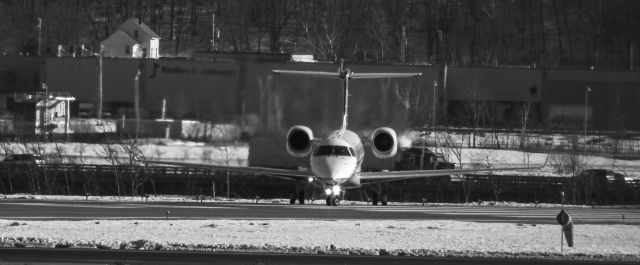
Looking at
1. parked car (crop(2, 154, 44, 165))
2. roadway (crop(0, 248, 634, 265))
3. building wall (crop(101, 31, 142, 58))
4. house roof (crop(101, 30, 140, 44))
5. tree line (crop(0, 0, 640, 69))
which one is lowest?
roadway (crop(0, 248, 634, 265))

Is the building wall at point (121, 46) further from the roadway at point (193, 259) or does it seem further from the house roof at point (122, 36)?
the roadway at point (193, 259)

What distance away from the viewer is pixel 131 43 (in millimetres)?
100062

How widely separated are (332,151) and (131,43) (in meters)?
58.2

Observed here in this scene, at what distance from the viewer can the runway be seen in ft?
123

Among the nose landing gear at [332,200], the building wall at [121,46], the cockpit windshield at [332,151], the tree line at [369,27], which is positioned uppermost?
the tree line at [369,27]

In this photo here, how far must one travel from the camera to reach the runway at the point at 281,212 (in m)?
37.5

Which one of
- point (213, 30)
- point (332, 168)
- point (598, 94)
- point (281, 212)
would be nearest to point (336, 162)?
point (332, 168)

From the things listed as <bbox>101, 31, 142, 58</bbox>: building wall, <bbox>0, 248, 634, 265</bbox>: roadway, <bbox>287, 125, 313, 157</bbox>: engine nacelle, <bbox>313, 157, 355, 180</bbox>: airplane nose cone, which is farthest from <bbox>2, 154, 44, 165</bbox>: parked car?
<bbox>101, 31, 142, 58</bbox>: building wall

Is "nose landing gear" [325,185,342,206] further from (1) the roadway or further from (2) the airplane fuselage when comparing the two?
(1) the roadway

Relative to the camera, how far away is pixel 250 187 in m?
53.6

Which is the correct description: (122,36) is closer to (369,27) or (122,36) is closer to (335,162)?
(369,27)

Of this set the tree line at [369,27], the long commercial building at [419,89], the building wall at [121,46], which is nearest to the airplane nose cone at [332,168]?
the long commercial building at [419,89]

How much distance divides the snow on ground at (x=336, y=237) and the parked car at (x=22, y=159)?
21.2 m

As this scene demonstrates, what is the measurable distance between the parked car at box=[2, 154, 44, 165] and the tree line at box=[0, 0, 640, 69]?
47715 mm
